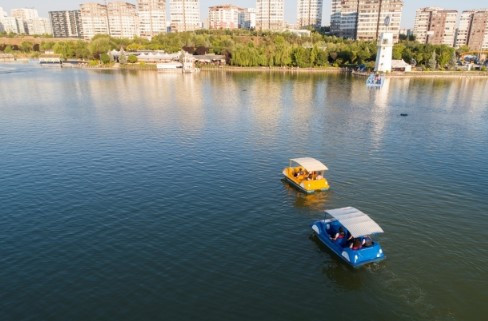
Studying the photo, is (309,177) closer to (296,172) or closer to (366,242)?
(296,172)

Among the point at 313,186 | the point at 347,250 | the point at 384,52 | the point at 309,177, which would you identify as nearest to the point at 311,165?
the point at 309,177

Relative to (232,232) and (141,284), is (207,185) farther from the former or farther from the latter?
(141,284)

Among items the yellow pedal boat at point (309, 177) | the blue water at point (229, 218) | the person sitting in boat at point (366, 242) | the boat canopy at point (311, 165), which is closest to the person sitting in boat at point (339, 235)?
the blue water at point (229, 218)

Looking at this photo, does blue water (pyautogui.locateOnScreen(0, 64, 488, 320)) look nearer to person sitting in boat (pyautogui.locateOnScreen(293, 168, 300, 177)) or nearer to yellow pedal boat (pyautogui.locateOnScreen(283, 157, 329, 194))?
yellow pedal boat (pyautogui.locateOnScreen(283, 157, 329, 194))

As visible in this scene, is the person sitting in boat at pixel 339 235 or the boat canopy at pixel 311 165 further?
the boat canopy at pixel 311 165

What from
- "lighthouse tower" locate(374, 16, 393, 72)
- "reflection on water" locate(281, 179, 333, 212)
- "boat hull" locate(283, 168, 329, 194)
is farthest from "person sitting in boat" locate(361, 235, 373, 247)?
"lighthouse tower" locate(374, 16, 393, 72)

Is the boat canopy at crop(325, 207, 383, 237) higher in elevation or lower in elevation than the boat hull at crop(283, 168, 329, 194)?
higher

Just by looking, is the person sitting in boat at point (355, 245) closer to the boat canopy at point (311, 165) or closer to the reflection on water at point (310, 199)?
the reflection on water at point (310, 199)
